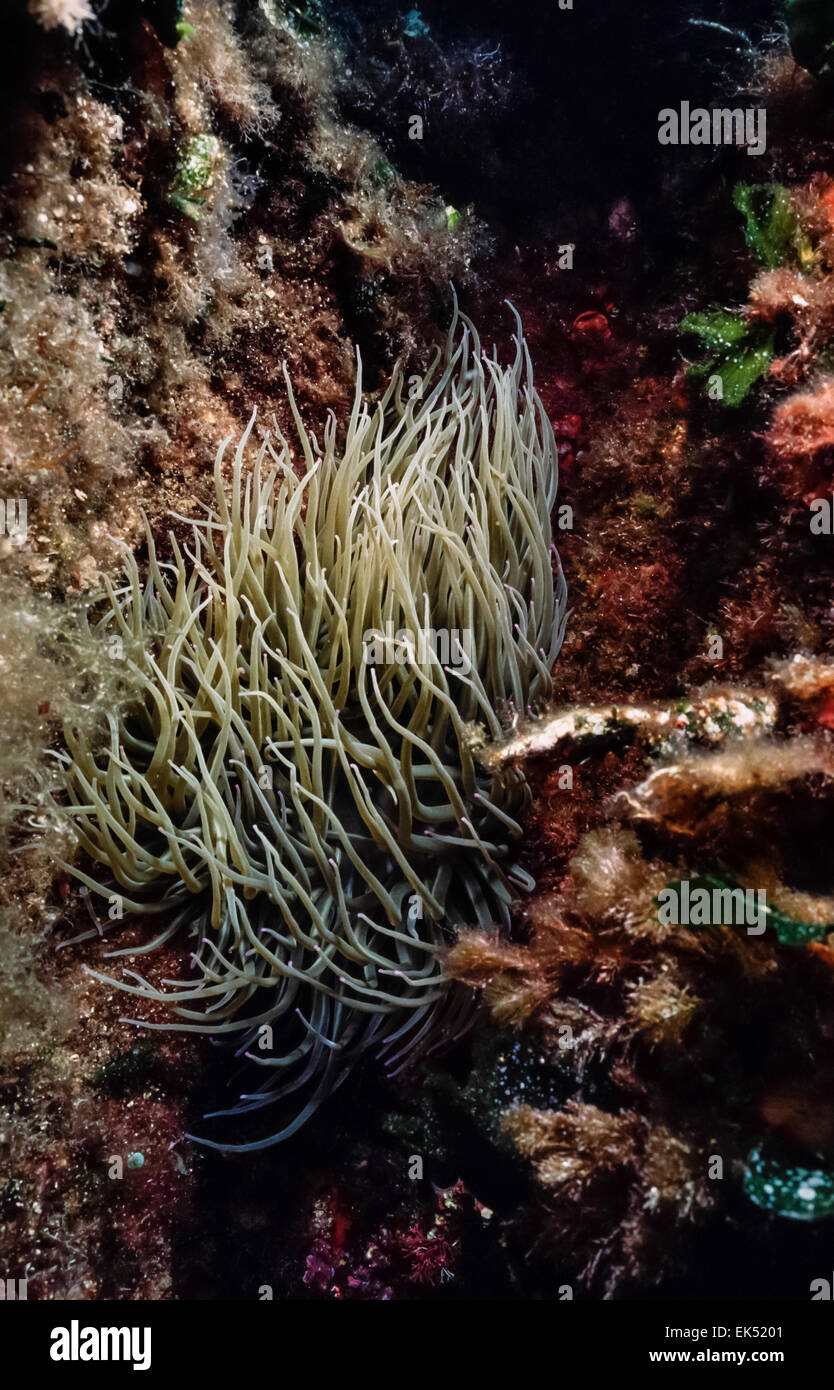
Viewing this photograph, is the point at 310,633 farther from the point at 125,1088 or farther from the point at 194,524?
the point at 125,1088

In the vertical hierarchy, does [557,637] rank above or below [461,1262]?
above

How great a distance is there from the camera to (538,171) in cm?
335

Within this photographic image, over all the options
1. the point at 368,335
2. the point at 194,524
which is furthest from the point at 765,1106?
the point at 368,335

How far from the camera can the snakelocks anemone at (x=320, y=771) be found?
1937 mm

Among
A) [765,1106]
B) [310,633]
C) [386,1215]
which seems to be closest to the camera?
[765,1106]

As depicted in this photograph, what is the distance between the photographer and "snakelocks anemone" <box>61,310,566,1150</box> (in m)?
1.94

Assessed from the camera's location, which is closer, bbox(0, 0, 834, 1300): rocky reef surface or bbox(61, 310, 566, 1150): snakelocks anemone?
bbox(0, 0, 834, 1300): rocky reef surface

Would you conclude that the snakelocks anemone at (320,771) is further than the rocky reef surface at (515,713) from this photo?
Yes

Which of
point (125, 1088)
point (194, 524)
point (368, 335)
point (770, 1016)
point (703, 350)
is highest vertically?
point (368, 335)

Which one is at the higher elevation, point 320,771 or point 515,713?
point 515,713

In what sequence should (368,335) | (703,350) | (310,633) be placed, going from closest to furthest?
(310,633) < (703,350) < (368,335)

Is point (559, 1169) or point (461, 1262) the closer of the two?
point (559, 1169)

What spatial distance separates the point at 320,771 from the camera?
1954mm

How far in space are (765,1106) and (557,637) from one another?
4.48 ft
